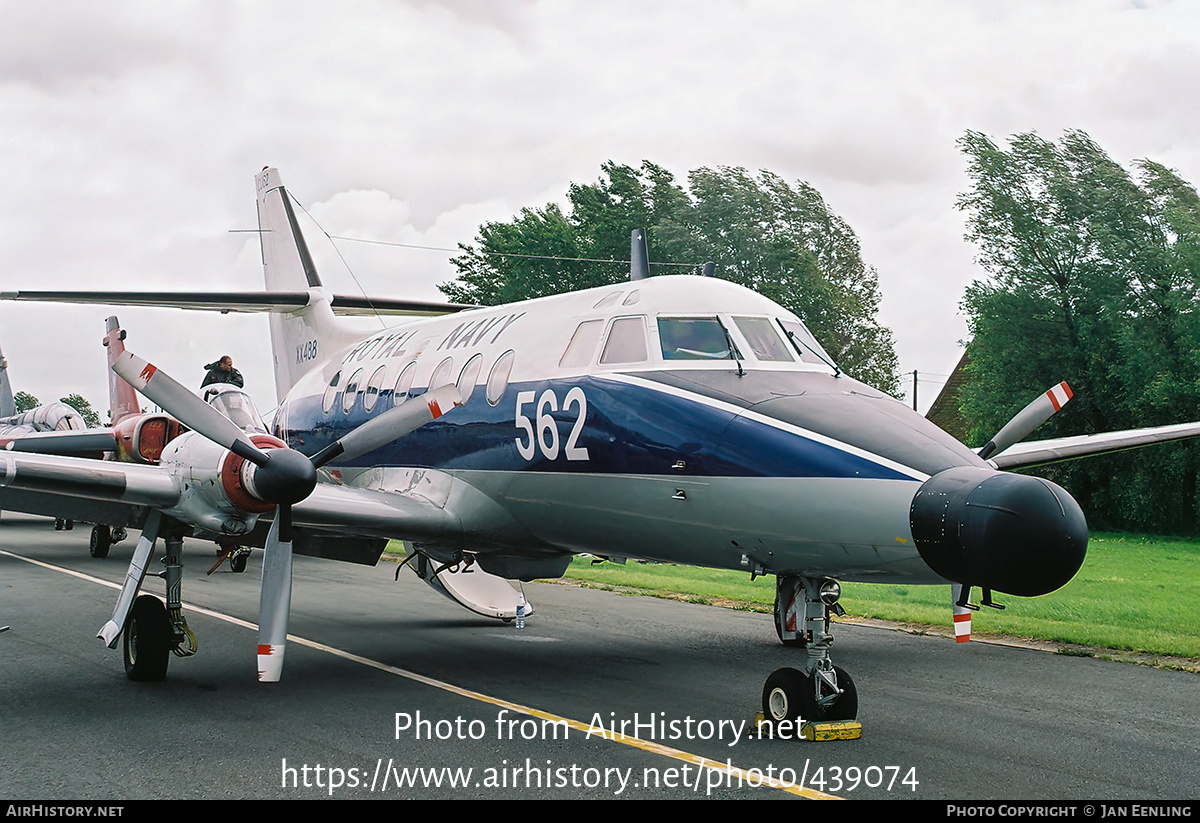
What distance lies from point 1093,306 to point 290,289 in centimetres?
2656

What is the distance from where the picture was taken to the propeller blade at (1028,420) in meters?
8.76

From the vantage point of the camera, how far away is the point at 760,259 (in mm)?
43281

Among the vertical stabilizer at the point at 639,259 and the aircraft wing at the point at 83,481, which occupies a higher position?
the vertical stabilizer at the point at 639,259

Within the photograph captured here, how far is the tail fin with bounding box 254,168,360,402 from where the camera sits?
49.5ft

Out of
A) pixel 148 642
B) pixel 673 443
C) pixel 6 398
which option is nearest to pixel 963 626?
pixel 673 443

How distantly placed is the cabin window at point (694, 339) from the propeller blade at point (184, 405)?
3.23 m

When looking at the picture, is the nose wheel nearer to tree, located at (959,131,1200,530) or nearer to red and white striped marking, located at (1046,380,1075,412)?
red and white striped marking, located at (1046,380,1075,412)

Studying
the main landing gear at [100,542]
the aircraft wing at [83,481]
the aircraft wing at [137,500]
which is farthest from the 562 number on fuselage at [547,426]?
the main landing gear at [100,542]

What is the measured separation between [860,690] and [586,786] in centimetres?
363

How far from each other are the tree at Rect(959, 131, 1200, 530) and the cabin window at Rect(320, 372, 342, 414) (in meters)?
25.9

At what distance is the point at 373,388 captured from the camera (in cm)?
1155

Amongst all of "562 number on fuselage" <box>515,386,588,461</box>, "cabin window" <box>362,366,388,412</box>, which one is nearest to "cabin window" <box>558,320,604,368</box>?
"562 number on fuselage" <box>515,386,588,461</box>

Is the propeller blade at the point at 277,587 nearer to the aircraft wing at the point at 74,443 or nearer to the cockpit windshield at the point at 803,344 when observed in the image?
the cockpit windshield at the point at 803,344

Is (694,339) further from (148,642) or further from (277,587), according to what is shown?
(148,642)
